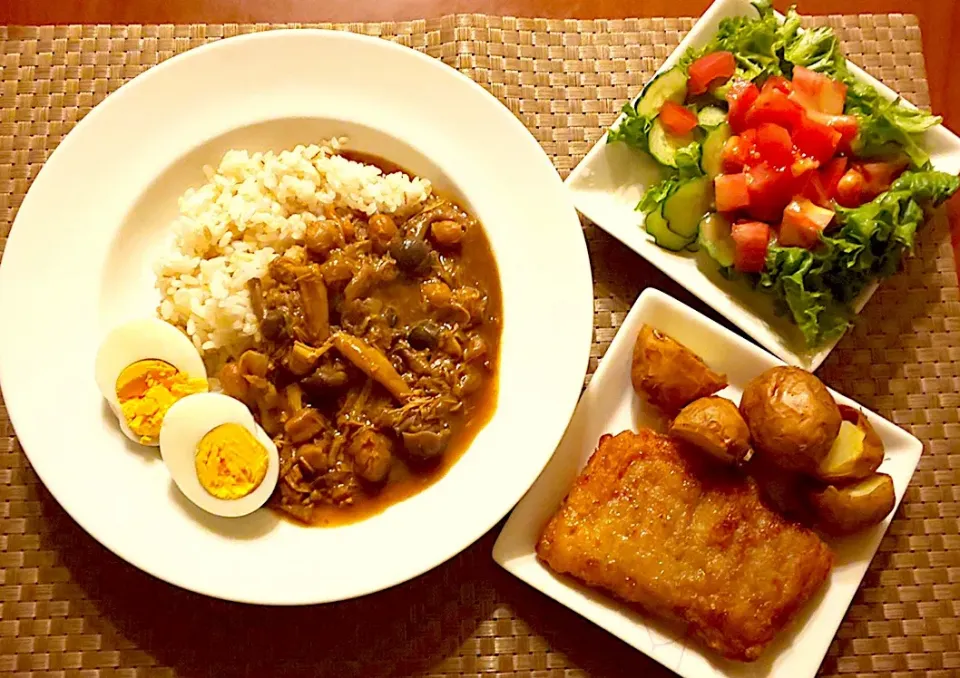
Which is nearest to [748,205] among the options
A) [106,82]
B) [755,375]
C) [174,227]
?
[755,375]

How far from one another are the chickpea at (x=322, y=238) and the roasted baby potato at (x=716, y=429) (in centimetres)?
114

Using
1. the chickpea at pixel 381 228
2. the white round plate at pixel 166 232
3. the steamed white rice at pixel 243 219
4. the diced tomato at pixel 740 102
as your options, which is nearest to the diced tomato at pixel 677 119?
the diced tomato at pixel 740 102

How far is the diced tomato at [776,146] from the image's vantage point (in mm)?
2562

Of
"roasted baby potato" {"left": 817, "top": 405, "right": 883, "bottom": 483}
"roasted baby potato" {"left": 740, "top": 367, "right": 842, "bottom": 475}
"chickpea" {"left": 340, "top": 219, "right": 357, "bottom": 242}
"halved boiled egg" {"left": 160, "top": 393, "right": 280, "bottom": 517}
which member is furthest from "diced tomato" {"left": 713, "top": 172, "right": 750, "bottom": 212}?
"halved boiled egg" {"left": 160, "top": 393, "right": 280, "bottom": 517}

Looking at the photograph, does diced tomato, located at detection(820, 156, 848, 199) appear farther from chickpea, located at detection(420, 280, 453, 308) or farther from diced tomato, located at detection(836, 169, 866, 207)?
chickpea, located at detection(420, 280, 453, 308)

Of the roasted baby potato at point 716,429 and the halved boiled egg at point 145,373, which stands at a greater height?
the halved boiled egg at point 145,373

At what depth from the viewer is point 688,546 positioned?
7.86ft

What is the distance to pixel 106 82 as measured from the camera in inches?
116

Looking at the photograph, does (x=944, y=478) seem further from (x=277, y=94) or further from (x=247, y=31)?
(x=247, y=31)

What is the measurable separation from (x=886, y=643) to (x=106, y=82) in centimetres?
308

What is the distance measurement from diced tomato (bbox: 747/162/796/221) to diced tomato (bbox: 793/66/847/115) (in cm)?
25

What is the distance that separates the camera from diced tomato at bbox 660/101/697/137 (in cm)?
271

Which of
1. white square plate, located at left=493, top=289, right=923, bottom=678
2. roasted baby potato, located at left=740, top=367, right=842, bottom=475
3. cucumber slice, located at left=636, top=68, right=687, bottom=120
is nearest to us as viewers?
roasted baby potato, located at left=740, top=367, right=842, bottom=475

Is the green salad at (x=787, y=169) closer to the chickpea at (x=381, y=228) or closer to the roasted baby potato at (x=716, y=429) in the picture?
the roasted baby potato at (x=716, y=429)
